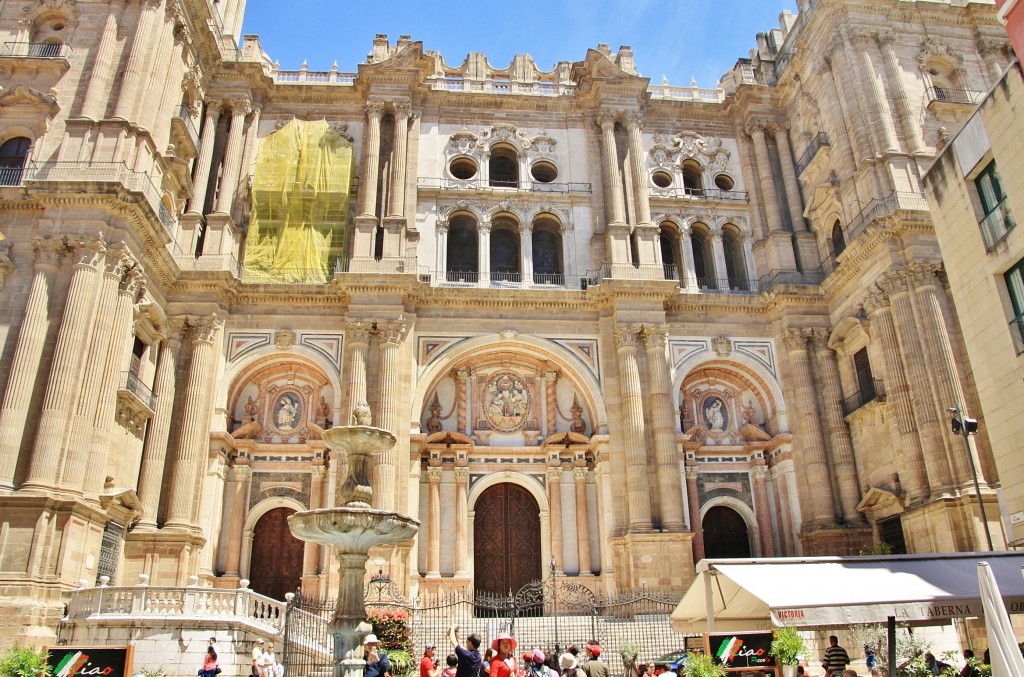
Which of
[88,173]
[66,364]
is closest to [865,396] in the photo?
[66,364]

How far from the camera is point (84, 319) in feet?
65.6

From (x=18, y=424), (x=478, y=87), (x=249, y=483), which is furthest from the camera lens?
(x=478, y=87)

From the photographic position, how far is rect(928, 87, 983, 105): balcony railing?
85.7 ft

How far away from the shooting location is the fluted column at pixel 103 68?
75.0 ft

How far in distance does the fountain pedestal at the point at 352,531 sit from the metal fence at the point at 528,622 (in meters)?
3.35

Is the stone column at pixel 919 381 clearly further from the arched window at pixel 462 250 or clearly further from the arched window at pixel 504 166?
the arched window at pixel 504 166

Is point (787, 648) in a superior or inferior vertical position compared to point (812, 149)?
inferior

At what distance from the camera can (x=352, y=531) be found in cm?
1328

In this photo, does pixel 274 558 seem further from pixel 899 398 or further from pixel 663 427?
pixel 899 398

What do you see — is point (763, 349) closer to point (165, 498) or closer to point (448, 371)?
point (448, 371)

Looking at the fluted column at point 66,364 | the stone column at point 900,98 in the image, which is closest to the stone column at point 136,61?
the fluted column at point 66,364

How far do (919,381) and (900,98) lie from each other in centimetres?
982

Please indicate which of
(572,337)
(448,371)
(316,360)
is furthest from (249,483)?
(572,337)

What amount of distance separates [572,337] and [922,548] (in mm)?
11849
